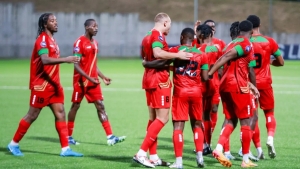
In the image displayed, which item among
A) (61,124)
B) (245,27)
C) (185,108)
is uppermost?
(245,27)

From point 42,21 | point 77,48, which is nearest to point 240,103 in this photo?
point 42,21

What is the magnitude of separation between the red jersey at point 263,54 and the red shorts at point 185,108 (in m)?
1.71

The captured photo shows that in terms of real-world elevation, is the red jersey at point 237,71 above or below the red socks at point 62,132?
above

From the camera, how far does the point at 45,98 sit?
37.2 feet

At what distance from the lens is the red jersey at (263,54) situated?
11.2 meters

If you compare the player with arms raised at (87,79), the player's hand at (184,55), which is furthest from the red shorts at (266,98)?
the player with arms raised at (87,79)

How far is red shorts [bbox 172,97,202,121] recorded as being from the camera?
32.8 ft

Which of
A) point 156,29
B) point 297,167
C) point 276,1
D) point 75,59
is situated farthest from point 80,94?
point 276,1

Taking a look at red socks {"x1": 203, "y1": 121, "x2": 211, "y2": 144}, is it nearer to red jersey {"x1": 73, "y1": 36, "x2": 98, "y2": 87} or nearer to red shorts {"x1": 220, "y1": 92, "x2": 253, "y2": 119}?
red shorts {"x1": 220, "y1": 92, "x2": 253, "y2": 119}

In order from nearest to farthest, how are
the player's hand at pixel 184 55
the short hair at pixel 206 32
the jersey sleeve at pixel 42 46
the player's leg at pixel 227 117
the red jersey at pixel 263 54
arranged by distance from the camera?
1. the player's hand at pixel 184 55
2. the player's leg at pixel 227 117
3. the short hair at pixel 206 32
4. the jersey sleeve at pixel 42 46
5. the red jersey at pixel 263 54

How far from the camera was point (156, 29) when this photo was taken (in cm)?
1011

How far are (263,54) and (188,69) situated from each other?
1921mm

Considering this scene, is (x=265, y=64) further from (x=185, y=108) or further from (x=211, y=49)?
(x=185, y=108)

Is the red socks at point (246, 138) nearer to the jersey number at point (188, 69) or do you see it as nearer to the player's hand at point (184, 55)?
the jersey number at point (188, 69)
